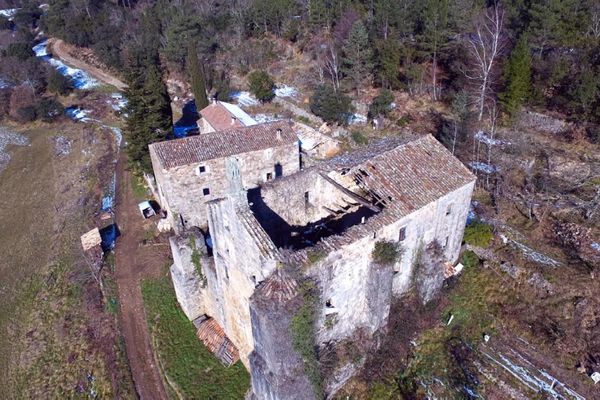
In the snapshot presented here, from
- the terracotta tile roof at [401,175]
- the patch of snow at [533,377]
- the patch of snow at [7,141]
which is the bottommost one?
the patch of snow at [7,141]

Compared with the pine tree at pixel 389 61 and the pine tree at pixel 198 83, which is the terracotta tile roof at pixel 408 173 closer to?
the pine tree at pixel 389 61

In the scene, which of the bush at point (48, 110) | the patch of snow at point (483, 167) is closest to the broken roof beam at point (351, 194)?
the patch of snow at point (483, 167)

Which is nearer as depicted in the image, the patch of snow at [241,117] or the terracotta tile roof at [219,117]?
the terracotta tile roof at [219,117]

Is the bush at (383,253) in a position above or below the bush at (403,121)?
above

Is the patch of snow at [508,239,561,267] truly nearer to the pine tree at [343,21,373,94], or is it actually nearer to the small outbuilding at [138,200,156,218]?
the pine tree at [343,21,373,94]

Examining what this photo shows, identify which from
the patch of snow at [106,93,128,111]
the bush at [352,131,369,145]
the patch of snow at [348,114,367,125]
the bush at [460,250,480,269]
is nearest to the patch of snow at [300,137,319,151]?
the bush at [352,131,369,145]

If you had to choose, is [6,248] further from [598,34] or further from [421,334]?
[598,34]

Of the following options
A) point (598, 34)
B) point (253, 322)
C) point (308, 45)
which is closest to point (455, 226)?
point (253, 322)
